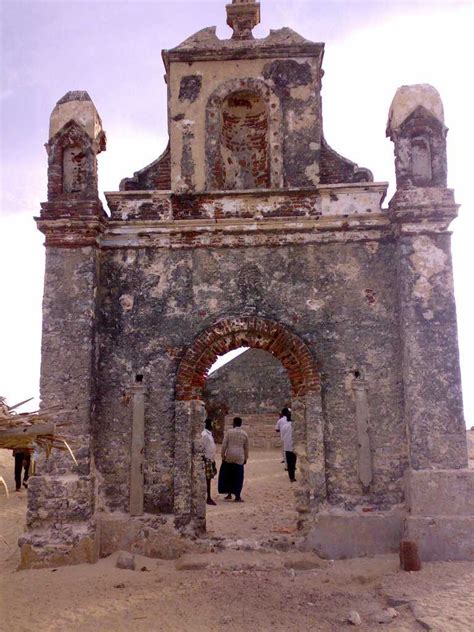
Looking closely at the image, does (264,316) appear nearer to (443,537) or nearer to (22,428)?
(443,537)

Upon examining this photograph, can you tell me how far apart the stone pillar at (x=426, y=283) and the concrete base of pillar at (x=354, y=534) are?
0.84m

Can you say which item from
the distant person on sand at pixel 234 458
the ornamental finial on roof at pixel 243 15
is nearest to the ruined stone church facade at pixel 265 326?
the ornamental finial on roof at pixel 243 15

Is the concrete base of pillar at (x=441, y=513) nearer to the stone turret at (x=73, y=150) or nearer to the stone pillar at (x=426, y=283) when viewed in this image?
the stone pillar at (x=426, y=283)

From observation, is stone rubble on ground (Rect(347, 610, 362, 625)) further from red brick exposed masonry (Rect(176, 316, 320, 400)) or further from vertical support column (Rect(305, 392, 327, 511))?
red brick exposed masonry (Rect(176, 316, 320, 400))

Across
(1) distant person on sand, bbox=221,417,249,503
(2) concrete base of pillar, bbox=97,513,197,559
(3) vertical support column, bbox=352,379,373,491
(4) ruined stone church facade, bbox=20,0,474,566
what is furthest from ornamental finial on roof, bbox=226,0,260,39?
(2) concrete base of pillar, bbox=97,513,197,559

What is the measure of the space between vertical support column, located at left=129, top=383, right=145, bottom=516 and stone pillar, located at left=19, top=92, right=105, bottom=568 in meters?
0.52

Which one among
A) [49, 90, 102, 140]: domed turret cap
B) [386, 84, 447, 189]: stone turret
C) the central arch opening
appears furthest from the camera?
the central arch opening

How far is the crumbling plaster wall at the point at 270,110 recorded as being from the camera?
922cm

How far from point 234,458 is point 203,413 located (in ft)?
10.1

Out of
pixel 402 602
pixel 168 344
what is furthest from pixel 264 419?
pixel 402 602

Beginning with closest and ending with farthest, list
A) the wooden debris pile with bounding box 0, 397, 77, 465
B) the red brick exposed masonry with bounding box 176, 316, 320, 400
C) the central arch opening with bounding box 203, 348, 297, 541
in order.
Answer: the wooden debris pile with bounding box 0, 397, 77, 465 → the red brick exposed masonry with bounding box 176, 316, 320, 400 → the central arch opening with bounding box 203, 348, 297, 541

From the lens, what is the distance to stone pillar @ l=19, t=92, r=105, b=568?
789cm

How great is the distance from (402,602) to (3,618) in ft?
13.1

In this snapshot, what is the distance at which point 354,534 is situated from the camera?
7.99m
